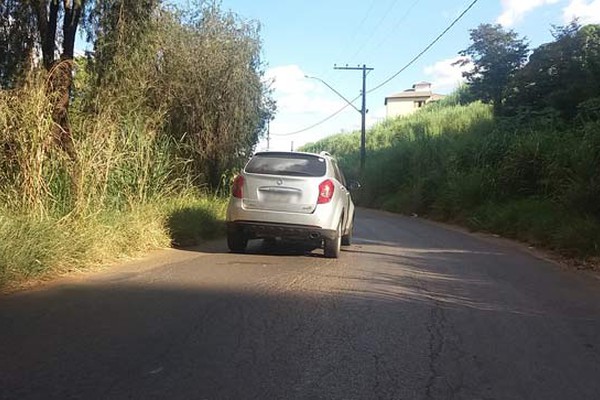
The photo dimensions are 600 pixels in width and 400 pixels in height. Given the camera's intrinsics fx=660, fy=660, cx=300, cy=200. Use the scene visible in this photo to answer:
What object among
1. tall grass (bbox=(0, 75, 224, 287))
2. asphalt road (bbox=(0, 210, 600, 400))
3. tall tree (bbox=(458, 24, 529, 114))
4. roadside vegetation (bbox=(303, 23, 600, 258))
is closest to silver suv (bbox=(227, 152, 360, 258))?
asphalt road (bbox=(0, 210, 600, 400))

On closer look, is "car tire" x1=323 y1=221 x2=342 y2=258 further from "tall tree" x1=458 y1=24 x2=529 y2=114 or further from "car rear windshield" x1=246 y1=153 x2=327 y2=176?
"tall tree" x1=458 y1=24 x2=529 y2=114

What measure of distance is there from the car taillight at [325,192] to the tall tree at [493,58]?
23364mm

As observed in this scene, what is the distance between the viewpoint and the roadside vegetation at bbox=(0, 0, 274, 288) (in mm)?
9242

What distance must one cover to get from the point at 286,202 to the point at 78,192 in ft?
10.4

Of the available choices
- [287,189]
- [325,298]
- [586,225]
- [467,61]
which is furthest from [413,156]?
[325,298]

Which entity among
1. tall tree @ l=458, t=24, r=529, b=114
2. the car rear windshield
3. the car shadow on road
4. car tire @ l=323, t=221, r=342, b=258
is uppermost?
tall tree @ l=458, t=24, r=529, b=114

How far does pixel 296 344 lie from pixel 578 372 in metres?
2.17

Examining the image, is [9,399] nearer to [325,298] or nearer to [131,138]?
[325,298]

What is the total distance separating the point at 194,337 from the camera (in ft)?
18.3

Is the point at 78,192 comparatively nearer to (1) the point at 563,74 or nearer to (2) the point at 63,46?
(2) the point at 63,46

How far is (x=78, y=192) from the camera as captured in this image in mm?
9883

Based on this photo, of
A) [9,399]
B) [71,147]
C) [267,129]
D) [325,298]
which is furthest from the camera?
[267,129]

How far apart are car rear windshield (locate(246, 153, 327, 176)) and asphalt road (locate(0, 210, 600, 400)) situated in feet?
6.03

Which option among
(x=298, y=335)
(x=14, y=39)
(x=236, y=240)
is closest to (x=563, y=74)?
(x=236, y=240)
